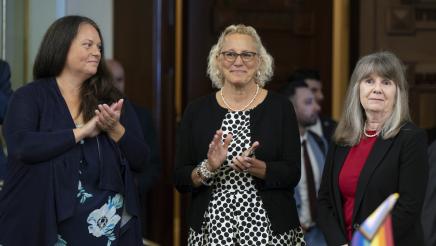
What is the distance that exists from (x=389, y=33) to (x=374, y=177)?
12.0ft

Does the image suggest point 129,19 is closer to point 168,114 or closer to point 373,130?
point 168,114

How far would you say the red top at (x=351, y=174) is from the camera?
14.2 ft

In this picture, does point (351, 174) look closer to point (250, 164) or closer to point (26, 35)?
point (250, 164)

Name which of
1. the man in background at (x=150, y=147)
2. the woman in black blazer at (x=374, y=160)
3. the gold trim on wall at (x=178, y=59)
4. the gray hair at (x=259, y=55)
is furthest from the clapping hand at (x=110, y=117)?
the gold trim on wall at (x=178, y=59)

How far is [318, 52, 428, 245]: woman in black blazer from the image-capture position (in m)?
4.21

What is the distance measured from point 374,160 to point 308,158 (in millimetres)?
2264

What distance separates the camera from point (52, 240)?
14.3 ft

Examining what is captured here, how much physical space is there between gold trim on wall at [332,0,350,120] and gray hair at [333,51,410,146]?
3646 mm

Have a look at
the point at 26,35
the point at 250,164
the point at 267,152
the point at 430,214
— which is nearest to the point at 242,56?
the point at 267,152

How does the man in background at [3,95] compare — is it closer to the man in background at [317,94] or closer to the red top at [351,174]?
the red top at [351,174]

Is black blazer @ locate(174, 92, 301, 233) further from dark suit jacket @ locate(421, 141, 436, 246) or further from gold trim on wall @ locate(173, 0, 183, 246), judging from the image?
gold trim on wall @ locate(173, 0, 183, 246)

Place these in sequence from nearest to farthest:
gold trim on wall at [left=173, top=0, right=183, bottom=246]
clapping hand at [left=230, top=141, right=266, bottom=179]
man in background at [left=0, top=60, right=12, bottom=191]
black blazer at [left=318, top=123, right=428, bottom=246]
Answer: black blazer at [left=318, top=123, right=428, bottom=246] → clapping hand at [left=230, top=141, right=266, bottom=179] → man in background at [left=0, top=60, right=12, bottom=191] → gold trim on wall at [left=173, top=0, right=183, bottom=246]

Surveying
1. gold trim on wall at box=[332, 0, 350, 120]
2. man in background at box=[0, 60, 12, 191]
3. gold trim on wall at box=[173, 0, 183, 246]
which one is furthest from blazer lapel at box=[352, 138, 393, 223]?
gold trim on wall at box=[332, 0, 350, 120]

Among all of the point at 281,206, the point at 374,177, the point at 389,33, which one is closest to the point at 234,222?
the point at 281,206
